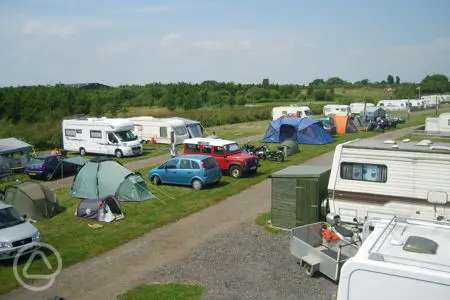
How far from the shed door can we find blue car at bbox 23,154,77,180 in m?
15.1

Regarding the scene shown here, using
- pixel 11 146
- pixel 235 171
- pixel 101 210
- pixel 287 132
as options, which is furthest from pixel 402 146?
pixel 287 132

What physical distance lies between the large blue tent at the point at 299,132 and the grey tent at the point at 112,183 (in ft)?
63.9

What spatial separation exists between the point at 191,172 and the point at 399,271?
55.1 ft

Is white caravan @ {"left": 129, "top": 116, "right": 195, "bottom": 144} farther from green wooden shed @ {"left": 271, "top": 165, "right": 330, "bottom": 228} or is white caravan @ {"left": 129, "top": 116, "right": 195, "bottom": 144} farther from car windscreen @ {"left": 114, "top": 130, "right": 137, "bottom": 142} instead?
green wooden shed @ {"left": 271, "top": 165, "right": 330, "bottom": 228}

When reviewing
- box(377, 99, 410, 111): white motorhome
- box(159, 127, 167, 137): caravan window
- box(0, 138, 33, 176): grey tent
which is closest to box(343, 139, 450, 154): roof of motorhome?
box(0, 138, 33, 176): grey tent

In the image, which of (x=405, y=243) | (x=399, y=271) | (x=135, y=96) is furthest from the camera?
(x=135, y=96)

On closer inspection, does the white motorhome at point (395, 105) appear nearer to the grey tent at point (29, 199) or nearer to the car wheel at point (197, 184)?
the car wheel at point (197, 184)

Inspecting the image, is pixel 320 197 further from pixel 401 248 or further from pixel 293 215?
pixel 401 248

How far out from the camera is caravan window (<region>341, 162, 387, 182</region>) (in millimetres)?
13859

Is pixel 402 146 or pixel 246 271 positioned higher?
pixel 402 146

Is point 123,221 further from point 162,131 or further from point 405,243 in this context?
point 162,131

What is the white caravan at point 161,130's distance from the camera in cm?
3704

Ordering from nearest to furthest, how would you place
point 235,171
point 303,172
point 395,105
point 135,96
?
1. point 303,172
2. point 235,171
3. point 395,105
4. point 135,96

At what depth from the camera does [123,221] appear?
16.9 m
